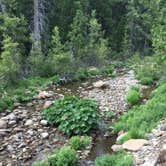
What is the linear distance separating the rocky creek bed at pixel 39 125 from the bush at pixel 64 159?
2.39ft

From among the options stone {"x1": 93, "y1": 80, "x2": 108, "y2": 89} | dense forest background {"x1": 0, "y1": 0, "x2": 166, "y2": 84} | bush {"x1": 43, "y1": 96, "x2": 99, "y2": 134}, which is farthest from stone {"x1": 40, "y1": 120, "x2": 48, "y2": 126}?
stone {"x1": 93, "y1": 80, "x2": 108, "y2": 89}

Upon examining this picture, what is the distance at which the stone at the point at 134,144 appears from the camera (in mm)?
8905

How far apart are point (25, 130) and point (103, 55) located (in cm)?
1238

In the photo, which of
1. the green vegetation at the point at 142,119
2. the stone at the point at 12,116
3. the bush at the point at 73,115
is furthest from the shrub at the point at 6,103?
the green vegetation at the point at 142,119

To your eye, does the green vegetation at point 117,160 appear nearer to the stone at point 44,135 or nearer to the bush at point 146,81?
the stone at point 44,135

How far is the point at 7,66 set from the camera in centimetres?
1616

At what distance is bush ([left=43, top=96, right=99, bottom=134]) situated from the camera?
35.9ft

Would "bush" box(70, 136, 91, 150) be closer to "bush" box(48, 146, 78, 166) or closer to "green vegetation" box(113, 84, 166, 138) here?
"bush" box(48, 146, 78, 166)

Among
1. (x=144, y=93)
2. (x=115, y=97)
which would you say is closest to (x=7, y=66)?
(x=115, y=97)

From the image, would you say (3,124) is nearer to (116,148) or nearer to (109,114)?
(109,114)

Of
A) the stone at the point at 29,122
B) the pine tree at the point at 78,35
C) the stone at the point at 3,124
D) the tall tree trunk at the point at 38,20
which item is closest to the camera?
the stone at the point at 3,124

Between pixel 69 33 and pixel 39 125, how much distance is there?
43.4ft

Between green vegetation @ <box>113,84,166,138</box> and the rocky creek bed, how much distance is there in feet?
2.14

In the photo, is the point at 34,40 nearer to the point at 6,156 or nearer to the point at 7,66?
the point at 7,66
